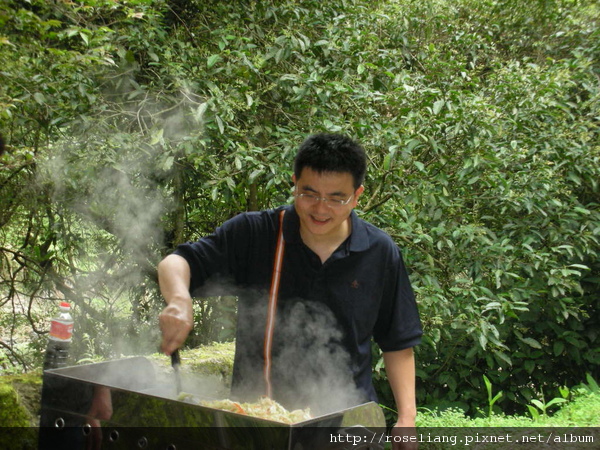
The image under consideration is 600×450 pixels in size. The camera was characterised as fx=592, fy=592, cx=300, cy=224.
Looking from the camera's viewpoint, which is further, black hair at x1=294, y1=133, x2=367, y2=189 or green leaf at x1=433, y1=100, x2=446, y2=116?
green leaf at x1=433, y1=100, x2=446, y2=116

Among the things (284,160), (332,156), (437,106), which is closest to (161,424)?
(332,156)

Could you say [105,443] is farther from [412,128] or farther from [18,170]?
[18,170]

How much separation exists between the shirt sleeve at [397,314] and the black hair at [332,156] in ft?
1.32

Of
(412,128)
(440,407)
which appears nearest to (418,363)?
(440,407)

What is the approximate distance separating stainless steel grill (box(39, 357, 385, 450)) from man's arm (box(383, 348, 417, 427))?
0.38m

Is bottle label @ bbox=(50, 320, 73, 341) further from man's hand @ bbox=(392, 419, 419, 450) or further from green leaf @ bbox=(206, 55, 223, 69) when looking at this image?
green leaf @ bbox=(206, 55, 223, 69)

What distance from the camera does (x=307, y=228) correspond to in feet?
8.09

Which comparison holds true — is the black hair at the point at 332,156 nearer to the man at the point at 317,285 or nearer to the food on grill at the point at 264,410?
the man at the point at 317,285

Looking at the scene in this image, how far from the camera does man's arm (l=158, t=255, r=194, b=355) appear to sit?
6.73 ft

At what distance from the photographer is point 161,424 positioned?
6.07 ft

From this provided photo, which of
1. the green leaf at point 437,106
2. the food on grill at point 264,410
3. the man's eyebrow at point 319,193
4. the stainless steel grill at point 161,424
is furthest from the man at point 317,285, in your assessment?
the green leaf at point 437,106

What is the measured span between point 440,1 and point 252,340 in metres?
4.20

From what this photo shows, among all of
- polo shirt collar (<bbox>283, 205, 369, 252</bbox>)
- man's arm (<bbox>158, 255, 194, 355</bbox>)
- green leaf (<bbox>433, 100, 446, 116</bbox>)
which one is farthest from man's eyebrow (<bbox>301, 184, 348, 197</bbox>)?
green leaf (<bbox>433, 100, 446, 116</bbox>)

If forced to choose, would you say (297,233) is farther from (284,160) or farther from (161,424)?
(284,160)
